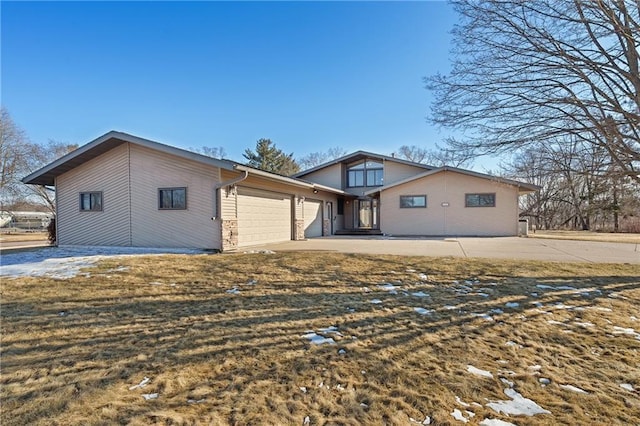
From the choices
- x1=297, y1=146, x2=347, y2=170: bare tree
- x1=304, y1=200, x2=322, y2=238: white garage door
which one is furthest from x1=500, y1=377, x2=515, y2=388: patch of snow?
x1=297, y1=146, x2=347, y2=170: bare tree

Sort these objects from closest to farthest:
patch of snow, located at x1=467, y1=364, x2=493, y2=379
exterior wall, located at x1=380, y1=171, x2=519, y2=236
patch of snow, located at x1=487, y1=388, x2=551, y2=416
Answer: patch of snow, located at x1=487, y1=388, x2=551, y2=416
patch of snow, located at x1=467, y1=364, x2=493, y2=379
exterior wall, located at x1=380, y1=171, x2=519, y2=236

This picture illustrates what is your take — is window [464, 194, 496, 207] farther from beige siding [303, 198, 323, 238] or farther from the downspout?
the downspout

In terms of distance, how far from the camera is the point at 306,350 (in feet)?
10.5

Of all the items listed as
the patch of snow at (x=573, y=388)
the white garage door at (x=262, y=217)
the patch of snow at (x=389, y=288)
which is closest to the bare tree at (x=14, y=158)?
the white garage door at (x=262, y=217)

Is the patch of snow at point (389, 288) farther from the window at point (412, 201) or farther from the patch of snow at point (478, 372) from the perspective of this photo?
the window at point (412, 201)

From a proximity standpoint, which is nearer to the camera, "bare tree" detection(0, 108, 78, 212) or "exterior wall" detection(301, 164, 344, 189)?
"exterior wall" detection(301, 164, 344, 189)

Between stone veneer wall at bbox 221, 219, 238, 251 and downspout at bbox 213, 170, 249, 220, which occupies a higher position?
downspout at bbox 213, 170, 249, 220

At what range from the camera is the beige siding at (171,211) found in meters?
10.4

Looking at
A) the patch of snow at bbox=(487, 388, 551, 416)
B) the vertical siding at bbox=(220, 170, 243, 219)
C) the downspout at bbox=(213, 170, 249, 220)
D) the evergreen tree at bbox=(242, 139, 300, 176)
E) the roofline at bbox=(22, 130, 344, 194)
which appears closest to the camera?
the patch of snow at bbox=(487, 388, 551, 416)

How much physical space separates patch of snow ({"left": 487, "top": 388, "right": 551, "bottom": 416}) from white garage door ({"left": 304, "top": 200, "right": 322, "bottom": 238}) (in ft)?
47.5

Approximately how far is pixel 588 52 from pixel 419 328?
738cm

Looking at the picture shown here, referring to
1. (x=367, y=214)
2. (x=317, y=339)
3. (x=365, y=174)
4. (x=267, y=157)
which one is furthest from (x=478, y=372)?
(x=267, y=157)

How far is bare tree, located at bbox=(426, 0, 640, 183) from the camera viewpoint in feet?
20.7

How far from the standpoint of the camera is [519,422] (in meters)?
2.11
